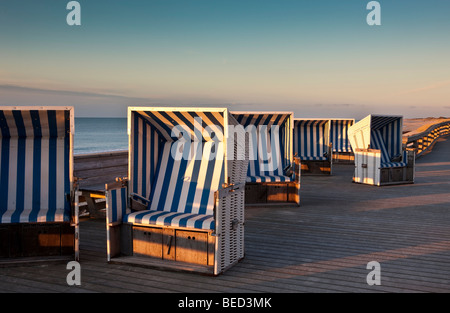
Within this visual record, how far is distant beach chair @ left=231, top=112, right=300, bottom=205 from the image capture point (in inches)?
344

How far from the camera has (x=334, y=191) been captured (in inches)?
420

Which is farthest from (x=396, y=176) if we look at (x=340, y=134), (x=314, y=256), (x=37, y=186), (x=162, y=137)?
(x=37, y=186)

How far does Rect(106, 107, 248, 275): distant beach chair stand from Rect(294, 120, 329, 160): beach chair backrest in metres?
9.56

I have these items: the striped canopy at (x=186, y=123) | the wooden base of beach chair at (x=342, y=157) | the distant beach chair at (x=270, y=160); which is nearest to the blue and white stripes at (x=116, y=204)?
the striped canopy at (x=186, y=123)

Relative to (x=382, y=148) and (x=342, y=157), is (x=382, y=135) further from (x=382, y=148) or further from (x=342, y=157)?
(x=342, y=157)

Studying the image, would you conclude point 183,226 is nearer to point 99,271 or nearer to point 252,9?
point 99,271

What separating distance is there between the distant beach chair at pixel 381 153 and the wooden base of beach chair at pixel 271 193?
3.89 meters

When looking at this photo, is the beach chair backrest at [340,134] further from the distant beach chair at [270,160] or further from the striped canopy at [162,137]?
the striped canopy at [162,137]

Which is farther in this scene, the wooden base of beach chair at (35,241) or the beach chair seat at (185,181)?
the beach chair seat at (185,181)

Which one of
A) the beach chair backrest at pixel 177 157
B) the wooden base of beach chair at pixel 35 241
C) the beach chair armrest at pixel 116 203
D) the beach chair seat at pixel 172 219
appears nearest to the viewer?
the beach chair seat at pixel 172 219

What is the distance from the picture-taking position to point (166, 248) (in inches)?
194

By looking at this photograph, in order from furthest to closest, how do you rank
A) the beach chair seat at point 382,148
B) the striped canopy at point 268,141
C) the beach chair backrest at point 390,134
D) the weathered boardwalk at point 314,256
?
the beach chair backrest at point 390,134, the beach chair seat at point 382,148, the striped canopy at point 268,141, the weathered boardwalk at point 314,256

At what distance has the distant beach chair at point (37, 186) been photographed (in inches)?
195
